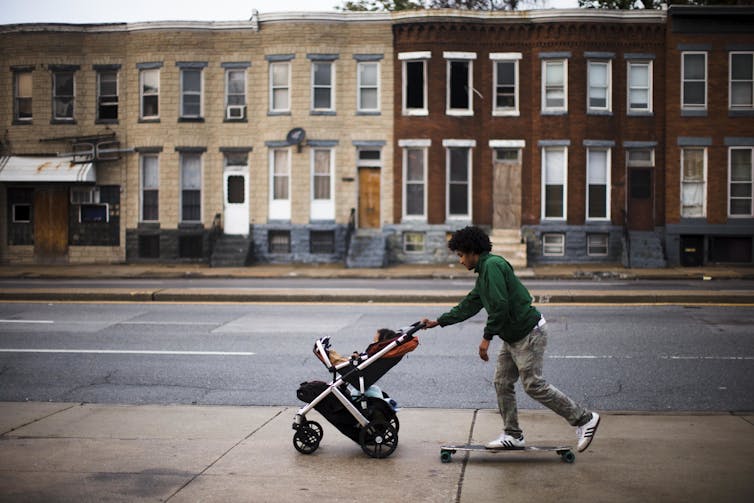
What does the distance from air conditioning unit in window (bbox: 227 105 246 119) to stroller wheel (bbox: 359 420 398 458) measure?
26.0 metres

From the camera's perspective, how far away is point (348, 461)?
24.4 ft

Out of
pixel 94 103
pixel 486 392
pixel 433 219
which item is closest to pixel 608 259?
pixel 433 219

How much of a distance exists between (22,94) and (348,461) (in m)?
30.3

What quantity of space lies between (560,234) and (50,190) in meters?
18.7

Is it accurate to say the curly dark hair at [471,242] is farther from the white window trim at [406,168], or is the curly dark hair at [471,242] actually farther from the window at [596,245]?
the window at [596,245]

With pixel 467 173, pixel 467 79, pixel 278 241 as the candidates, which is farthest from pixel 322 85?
pixel 467 173

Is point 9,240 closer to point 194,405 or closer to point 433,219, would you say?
point 433,219

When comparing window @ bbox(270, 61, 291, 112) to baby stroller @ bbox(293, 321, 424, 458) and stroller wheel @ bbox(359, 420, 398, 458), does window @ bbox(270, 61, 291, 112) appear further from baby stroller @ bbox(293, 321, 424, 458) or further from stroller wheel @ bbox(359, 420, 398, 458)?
stroller wheel @ bbox(359, 420, 398, 458)

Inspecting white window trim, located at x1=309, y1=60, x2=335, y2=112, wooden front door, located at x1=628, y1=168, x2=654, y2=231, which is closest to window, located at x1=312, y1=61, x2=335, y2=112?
white window trim, located at x1=309, y1=60, x2=335, y2=112

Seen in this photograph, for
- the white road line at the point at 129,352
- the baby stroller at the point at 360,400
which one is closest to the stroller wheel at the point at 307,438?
the baby stroller at the point at 360,400

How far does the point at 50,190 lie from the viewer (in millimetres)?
33250

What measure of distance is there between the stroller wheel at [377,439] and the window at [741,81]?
2678cm

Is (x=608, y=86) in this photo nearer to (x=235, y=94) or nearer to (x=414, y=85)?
(x=414, y=85)

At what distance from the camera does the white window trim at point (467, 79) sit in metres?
31.1
